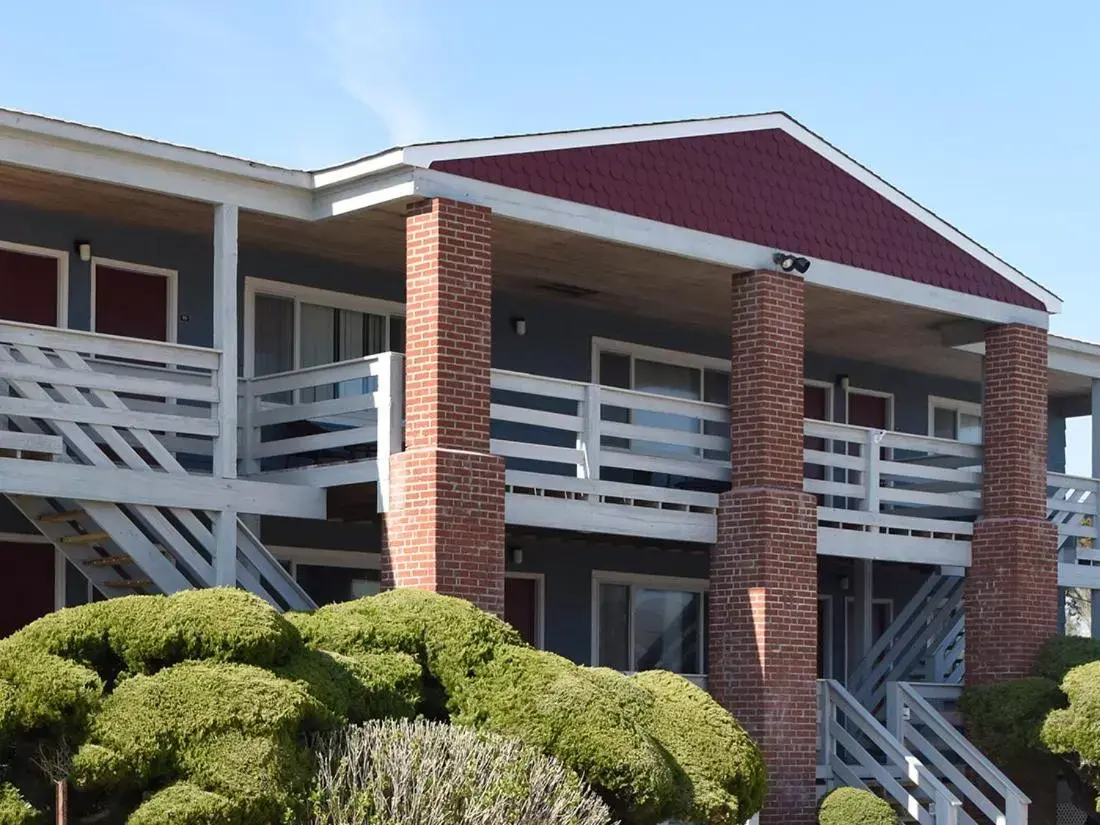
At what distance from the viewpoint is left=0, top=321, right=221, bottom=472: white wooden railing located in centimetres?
1630

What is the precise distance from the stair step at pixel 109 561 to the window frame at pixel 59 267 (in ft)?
9.21

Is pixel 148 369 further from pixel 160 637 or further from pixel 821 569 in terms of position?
pixel 821 569

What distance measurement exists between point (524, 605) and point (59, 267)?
23.6 feet

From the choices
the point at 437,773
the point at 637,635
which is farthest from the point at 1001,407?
the point at 437,773

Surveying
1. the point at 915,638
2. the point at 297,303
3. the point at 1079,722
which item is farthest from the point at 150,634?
the point at 915,638

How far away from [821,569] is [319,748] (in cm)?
1485

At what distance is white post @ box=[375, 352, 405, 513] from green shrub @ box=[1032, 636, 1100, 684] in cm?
897

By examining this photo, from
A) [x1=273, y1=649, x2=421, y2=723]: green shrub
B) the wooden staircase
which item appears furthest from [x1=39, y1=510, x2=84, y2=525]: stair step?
[x1=273, y1=649, x2=421, y2=723]: green shrub

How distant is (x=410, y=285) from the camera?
58.7 feet

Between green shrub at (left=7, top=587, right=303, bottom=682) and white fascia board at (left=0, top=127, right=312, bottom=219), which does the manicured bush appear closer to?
white fascia board at (left=0, top=127, right=312, bottom=219)

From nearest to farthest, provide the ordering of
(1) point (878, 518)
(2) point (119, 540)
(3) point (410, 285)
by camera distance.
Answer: (2) point (119, 540), (3) point (410, 285), (1) point (878, 518)

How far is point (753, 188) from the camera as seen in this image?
2109 cm

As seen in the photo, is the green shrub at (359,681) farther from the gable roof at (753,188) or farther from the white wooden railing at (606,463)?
the gable roof at (753,188)

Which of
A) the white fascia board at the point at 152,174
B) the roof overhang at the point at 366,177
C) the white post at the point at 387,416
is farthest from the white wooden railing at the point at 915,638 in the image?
the white fascia board at the point at 152,174
